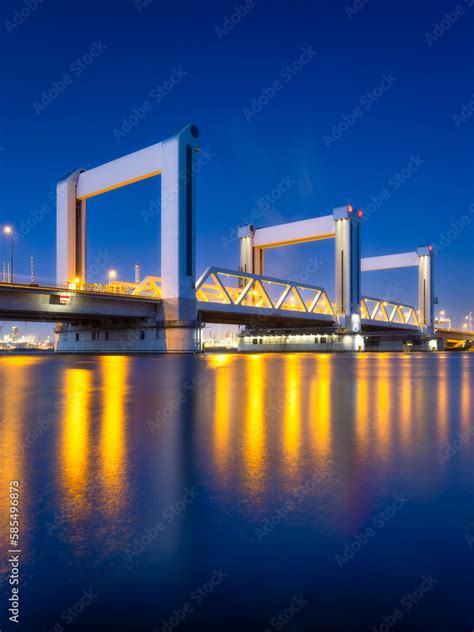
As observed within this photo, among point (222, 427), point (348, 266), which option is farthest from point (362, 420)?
point (348, 266)

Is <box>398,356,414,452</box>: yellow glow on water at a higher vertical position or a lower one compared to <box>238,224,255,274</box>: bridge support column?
lower

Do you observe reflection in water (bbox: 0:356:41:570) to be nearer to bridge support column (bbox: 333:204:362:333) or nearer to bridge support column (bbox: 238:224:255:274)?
bridge support column (bbox: 333:204:362:333)

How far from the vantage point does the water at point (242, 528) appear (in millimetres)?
2354

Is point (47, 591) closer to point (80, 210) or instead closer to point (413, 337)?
point (80, 210)

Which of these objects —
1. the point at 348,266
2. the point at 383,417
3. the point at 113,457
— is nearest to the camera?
the point at 113,457

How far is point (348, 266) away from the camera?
7912 cm

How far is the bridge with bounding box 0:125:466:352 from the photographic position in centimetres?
4669

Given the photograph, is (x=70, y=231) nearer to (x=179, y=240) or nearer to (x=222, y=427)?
(x=179, y=240)

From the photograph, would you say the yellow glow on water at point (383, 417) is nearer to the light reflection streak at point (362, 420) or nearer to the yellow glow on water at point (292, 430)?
the light reflection streak at point (362, 420)

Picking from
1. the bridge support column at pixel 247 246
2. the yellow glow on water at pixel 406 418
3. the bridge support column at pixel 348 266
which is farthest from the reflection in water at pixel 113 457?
the bridge support column at pixel 247 246

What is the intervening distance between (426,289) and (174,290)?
7503 cm

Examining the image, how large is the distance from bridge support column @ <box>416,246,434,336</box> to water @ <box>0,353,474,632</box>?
106 meters

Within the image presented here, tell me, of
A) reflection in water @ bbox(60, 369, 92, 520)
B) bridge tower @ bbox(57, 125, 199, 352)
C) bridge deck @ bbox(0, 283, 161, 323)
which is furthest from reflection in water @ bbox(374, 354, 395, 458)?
bridge tower @ bbox(57, 125, 199, 352)

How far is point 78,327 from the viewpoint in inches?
2304
